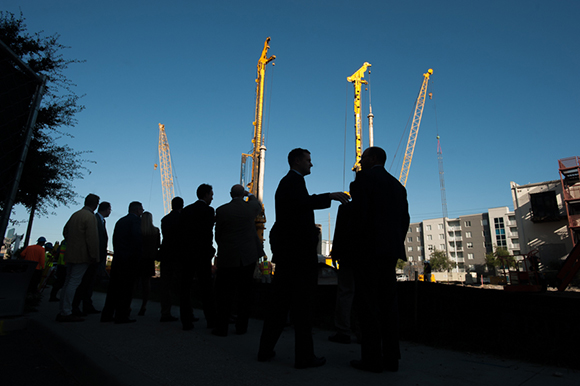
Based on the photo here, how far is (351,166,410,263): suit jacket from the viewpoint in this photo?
2557 millimetres

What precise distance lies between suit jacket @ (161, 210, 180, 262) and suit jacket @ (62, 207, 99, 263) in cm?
86

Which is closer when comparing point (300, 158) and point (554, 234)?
point (300, 158)

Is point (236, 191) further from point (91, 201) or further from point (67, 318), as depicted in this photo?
point (67, 318)

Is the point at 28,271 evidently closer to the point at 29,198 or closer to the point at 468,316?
the point at 468,316

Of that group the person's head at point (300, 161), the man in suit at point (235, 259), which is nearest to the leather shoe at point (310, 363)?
the man in suit at point (235, 259)

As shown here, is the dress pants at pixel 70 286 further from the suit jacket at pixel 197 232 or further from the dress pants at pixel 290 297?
the dress pants at pixel 290 297

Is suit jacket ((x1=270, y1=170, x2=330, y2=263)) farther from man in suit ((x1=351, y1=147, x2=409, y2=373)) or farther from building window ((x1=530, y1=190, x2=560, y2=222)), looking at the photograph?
building window ((x1=530, y1=190, x2=560, y2=222))

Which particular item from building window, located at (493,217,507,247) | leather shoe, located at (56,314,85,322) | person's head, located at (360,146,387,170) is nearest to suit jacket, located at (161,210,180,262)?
leather shoe, located at (56,314,85,322)

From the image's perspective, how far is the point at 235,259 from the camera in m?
3.70

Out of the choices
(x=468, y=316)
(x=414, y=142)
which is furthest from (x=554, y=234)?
(x=468, y=316)

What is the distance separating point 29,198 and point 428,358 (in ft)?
41.5

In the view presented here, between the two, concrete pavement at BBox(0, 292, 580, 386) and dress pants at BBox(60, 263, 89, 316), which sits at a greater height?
dress pants at BBox(60, 263, 89, 316)

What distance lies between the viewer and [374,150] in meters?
3.03

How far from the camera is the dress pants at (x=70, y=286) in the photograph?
4441mm
